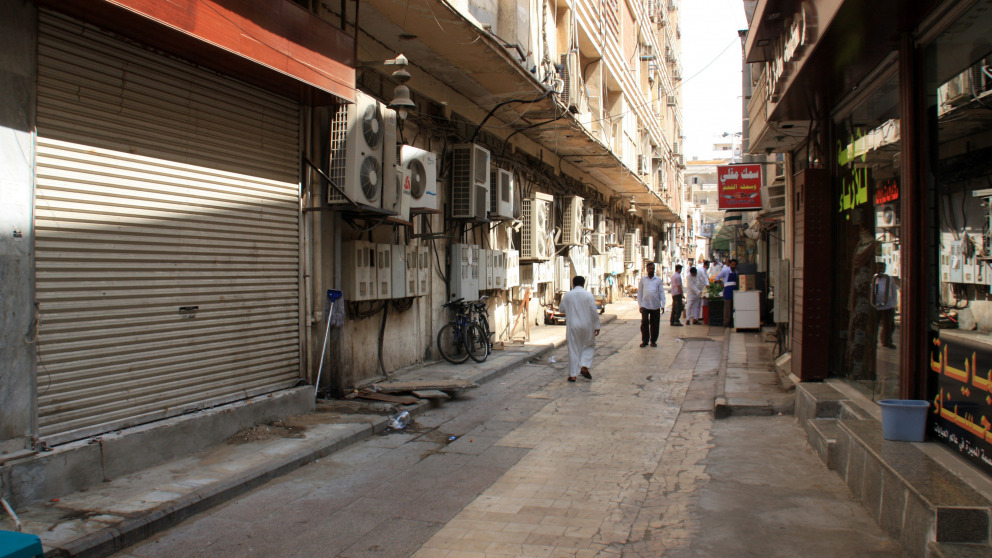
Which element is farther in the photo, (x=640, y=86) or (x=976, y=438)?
(x=640, y=86)

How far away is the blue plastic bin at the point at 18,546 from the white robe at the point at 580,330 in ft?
29.1

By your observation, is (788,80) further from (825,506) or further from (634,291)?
(634,291)

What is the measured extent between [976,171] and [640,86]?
24536 mm

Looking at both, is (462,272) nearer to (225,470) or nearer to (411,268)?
(411,268)

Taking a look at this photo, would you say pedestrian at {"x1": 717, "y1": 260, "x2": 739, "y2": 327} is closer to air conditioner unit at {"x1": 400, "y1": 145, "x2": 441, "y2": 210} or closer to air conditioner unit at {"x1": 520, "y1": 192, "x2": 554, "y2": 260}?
air conditioner unit at {"x1": 520, "y1": 192, "x2": 554, "y2": 260}

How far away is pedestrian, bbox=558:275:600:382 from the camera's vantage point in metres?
10.9

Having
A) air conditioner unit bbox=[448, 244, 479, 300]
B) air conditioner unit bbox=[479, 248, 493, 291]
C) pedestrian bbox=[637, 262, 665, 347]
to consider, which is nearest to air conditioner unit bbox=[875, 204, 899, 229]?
air conditioner unit bbox=[448, 244, 479, 300]

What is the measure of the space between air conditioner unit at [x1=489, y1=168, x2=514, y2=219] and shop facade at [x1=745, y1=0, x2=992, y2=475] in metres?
5.67

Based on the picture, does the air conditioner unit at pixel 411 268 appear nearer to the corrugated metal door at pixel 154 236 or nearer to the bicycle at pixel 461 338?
the bicycle at pixel 461 338

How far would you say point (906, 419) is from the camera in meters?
4.84

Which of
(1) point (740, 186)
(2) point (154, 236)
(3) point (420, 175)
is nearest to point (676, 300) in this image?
(1) point (740, 186)

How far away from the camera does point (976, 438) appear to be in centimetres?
425

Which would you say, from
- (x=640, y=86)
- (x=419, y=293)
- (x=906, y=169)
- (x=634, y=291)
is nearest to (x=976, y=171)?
(x=906, y=169)

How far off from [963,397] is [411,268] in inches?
294
